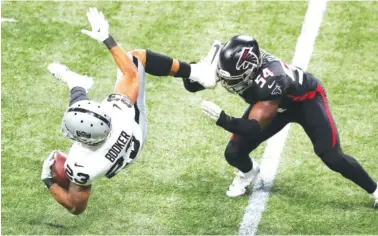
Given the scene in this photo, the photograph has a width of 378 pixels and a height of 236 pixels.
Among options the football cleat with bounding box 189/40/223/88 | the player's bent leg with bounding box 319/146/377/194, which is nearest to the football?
the football cleat with bounding box 189/40/223/88


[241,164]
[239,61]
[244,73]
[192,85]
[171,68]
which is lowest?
[241,164]

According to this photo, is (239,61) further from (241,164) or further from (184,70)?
(241,164)

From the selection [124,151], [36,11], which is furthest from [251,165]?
[36,11]

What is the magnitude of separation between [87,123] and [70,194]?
876mm

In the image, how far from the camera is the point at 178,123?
10.0 meters

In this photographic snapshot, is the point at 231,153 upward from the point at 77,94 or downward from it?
downward

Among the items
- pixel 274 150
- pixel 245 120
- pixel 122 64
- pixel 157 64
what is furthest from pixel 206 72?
pixel 274 150

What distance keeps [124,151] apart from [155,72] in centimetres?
104

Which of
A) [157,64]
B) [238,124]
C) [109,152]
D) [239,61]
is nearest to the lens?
[109,152]

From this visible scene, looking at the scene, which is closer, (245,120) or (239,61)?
(239,61)

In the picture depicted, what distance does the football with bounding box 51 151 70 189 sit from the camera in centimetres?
812

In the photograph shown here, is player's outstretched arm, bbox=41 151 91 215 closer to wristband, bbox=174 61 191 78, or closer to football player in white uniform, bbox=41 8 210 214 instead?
football player in white uniform, bbox=41 8 210 214

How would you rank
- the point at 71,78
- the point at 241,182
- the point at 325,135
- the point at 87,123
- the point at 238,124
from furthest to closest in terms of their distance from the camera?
the point at 241,182, the point at 325,135, the point at 71,78, the point at 238,124, the point at 87,123

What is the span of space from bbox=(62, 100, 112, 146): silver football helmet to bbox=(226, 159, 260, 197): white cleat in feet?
6.15
